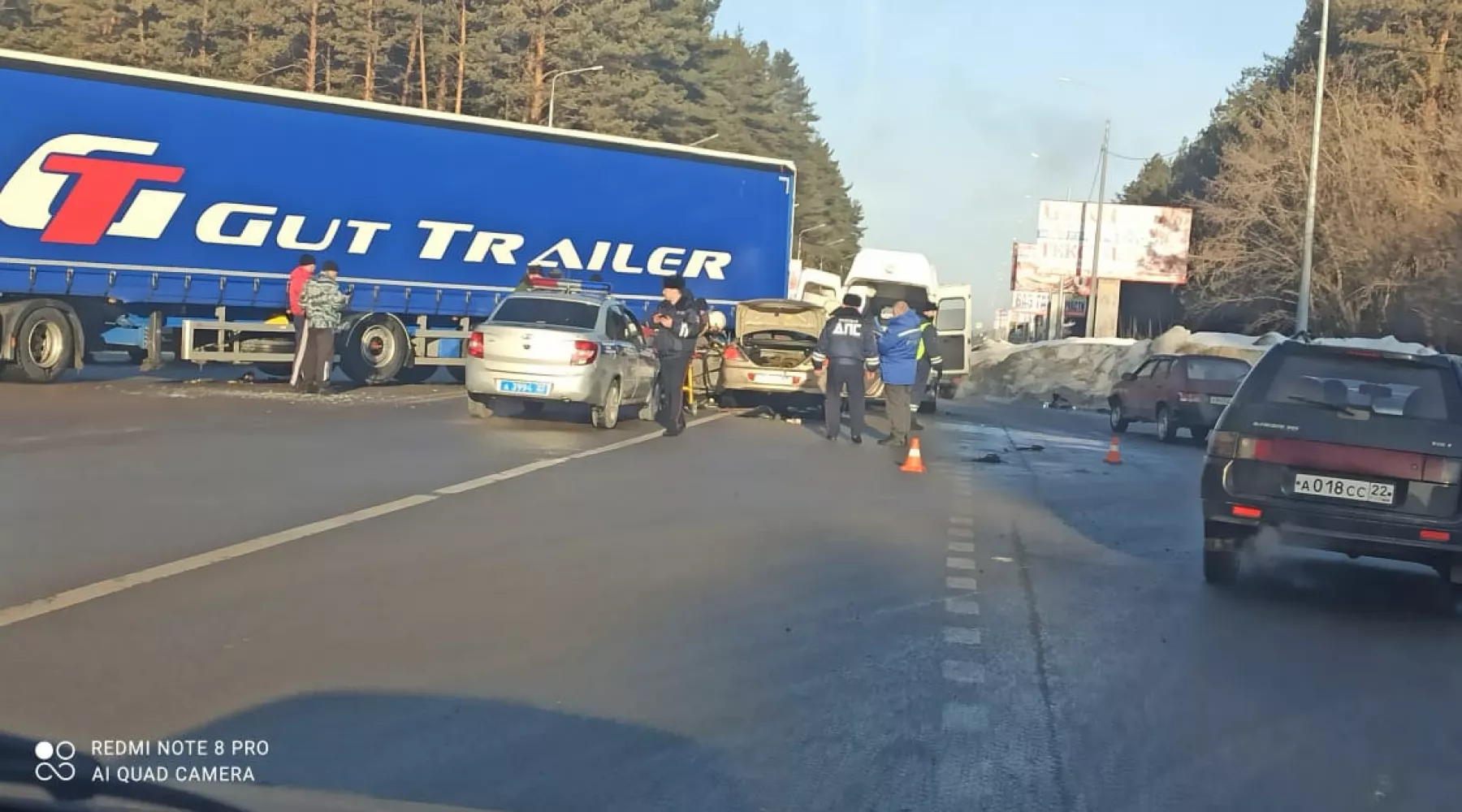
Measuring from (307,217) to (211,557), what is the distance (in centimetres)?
1517

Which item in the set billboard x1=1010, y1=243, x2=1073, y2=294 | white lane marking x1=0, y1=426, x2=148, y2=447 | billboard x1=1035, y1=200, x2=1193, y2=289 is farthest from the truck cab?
billboard x1=1010, y1=243, x2=1073, y2=294

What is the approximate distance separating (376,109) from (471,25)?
116 feet

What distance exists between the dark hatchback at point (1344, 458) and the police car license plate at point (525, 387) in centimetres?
970

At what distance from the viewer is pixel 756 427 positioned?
816 inches

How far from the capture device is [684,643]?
7.21 metres

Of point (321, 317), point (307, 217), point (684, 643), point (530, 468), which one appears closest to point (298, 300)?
point (321, 317)

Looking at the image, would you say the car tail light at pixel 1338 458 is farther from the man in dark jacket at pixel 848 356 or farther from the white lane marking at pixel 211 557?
the man in dark jacket at pixel 848 356

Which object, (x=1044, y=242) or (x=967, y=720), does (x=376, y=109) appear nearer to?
(x=967, y=720)

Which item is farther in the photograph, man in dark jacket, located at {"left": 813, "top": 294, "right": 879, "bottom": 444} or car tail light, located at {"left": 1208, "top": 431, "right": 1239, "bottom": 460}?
man in dark jacket, located at {"left": 813, "top": 294, "right": 879, "bottom": 444}

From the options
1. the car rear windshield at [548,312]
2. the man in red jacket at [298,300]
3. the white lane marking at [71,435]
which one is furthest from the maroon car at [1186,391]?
the white lane marking at [71,435]

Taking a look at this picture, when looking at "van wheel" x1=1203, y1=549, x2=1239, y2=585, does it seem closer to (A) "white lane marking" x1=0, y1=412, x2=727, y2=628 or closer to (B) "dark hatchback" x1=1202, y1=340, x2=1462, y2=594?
(B) "dark hatchback" x1=1202, y1=340, x2=1462, y2=594

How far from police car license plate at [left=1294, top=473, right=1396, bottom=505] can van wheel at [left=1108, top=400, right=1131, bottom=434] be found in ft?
62.6

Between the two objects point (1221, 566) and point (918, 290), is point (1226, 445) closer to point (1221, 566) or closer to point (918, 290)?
point (1221, 566)

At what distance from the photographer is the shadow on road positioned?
4836mm
